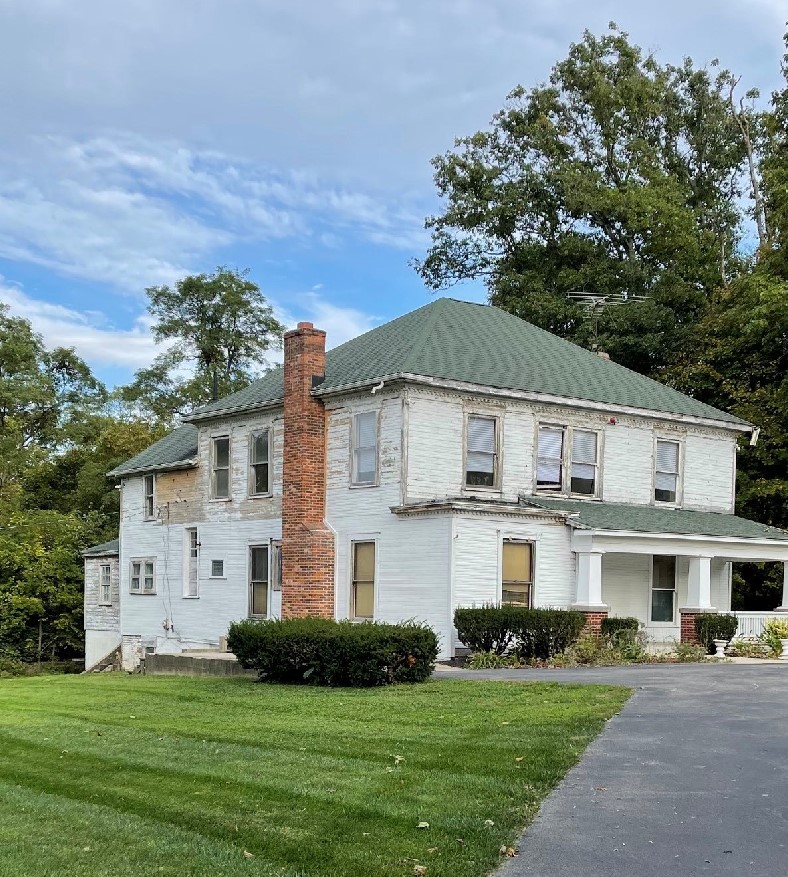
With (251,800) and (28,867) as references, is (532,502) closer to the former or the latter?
(251,800)

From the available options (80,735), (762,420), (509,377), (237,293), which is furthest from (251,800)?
(237,293)

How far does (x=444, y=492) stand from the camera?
2556 centimetres

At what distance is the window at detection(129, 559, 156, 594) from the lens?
109 ft

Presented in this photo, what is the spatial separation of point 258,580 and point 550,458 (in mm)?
8090

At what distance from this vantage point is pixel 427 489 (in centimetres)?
2533

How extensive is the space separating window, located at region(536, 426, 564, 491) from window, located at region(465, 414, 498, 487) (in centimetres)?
143

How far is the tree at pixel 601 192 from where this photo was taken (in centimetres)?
4644

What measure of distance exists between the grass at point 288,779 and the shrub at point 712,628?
10134mm

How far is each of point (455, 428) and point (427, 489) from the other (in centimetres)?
157

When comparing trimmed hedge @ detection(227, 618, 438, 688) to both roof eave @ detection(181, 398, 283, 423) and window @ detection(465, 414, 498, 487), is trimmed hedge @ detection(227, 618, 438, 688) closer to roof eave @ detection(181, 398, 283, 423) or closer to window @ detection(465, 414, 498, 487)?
window @ detection(465, 414, 498, 487)

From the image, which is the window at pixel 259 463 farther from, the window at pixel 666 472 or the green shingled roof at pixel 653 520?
the window at pixel 666 472

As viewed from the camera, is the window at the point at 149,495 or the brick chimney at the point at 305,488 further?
the window at the point at 149,495

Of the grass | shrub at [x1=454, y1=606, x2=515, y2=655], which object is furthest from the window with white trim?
the grass

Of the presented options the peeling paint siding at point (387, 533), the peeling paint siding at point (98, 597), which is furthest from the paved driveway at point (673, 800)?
the peeling paint siding at point (98, 597)
